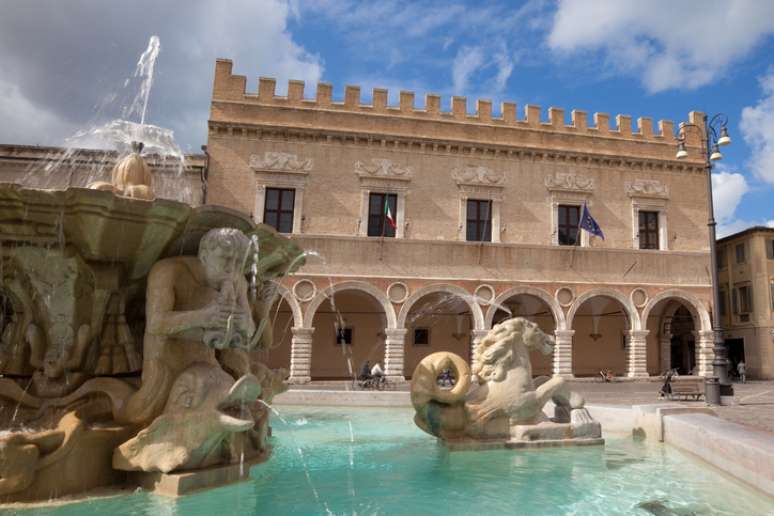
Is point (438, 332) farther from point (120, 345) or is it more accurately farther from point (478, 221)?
point (120, 345)

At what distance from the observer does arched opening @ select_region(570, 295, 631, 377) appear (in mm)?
22781

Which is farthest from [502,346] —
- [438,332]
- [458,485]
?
[438,332]

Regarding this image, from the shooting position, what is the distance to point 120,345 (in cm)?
418

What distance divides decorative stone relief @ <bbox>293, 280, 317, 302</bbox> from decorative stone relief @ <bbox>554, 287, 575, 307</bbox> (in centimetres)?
918

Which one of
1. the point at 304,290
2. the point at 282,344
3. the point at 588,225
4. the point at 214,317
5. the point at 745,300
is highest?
the point at 588,225

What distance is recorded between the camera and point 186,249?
4359 millimetres

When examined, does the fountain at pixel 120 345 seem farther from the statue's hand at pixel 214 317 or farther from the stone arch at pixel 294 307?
the stone arch at pixel 294 307

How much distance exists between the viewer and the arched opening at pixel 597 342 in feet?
74.7

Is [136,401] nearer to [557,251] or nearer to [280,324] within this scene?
[280,324]

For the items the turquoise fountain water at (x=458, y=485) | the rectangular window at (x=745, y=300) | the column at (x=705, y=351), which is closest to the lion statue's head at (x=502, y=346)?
the turquoise fountain water at (x=458, y=485)

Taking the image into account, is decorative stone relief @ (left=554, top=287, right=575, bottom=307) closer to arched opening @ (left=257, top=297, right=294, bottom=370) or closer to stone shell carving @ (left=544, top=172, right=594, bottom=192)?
stone shell carving @ (left=544, top=172, right=594, bottom=192)

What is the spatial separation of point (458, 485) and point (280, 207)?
15886 millimetres

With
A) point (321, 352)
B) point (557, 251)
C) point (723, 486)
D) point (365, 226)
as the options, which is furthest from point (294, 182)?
point (723, 486)

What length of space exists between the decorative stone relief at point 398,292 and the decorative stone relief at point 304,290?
2705 millimetres
